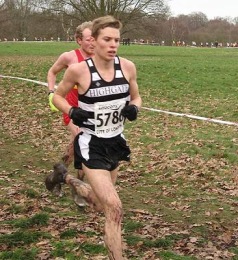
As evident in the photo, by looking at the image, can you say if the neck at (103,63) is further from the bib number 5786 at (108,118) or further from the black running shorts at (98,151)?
the black running shorts at (98,151)

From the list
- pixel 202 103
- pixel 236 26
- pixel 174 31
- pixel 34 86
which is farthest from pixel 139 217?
pixel 236 26

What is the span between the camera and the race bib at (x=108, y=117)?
175 inches

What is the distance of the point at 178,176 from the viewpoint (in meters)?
7.90

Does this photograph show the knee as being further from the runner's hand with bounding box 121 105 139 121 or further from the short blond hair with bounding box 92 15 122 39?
the short blond hair with bounding box 92 15 122 39

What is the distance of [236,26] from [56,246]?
131 meters

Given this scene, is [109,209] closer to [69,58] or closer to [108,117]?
[108,117]

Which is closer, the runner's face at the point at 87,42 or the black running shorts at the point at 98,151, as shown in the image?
the black running shorts at the point at 98,151

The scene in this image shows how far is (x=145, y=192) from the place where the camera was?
720 cm

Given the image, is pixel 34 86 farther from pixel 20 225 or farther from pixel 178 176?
pixel 20 225

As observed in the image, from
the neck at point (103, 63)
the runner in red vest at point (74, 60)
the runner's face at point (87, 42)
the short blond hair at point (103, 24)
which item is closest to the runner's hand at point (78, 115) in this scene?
the neck at point (103, 63)

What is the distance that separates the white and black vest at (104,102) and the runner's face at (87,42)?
6.01ft

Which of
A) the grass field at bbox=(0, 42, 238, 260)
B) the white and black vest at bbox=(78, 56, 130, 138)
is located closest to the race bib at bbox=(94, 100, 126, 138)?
the white and black vest at bbox=(78, 56, 130, 138)

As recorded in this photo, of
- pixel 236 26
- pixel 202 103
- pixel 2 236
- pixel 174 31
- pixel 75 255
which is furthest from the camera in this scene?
pixel 236 26

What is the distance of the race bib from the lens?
175 inches
